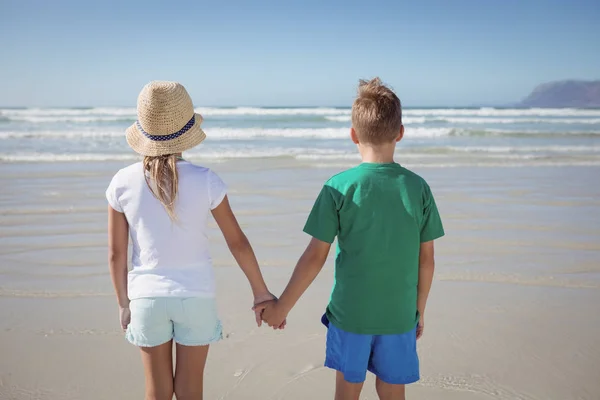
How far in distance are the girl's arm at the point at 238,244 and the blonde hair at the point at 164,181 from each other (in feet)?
0.67

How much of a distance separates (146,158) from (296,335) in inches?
74.7

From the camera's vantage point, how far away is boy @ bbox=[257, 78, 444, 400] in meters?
2.08

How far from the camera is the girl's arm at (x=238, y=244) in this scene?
2260mm

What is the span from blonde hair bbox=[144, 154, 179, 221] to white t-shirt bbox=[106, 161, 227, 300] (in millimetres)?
24

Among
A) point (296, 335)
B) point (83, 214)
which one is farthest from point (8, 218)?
point (296, 335)

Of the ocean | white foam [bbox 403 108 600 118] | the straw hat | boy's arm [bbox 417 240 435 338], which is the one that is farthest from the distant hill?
the straw hat

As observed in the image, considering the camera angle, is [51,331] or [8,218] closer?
[51,331]

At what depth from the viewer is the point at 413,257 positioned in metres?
2.17

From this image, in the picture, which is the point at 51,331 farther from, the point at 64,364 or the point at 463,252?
the point at 463,252

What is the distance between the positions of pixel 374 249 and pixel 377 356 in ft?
1.52

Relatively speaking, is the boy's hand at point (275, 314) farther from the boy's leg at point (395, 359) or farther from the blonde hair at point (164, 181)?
the blonde hair at point (164, 181)

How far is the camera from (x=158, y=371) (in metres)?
2.25

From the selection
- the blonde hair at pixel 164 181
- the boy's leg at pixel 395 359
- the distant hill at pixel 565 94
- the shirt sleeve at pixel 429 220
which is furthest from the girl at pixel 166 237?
the distant hill at pixel 565 94

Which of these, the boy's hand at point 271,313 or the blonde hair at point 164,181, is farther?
the boy's hand at point 271,313
